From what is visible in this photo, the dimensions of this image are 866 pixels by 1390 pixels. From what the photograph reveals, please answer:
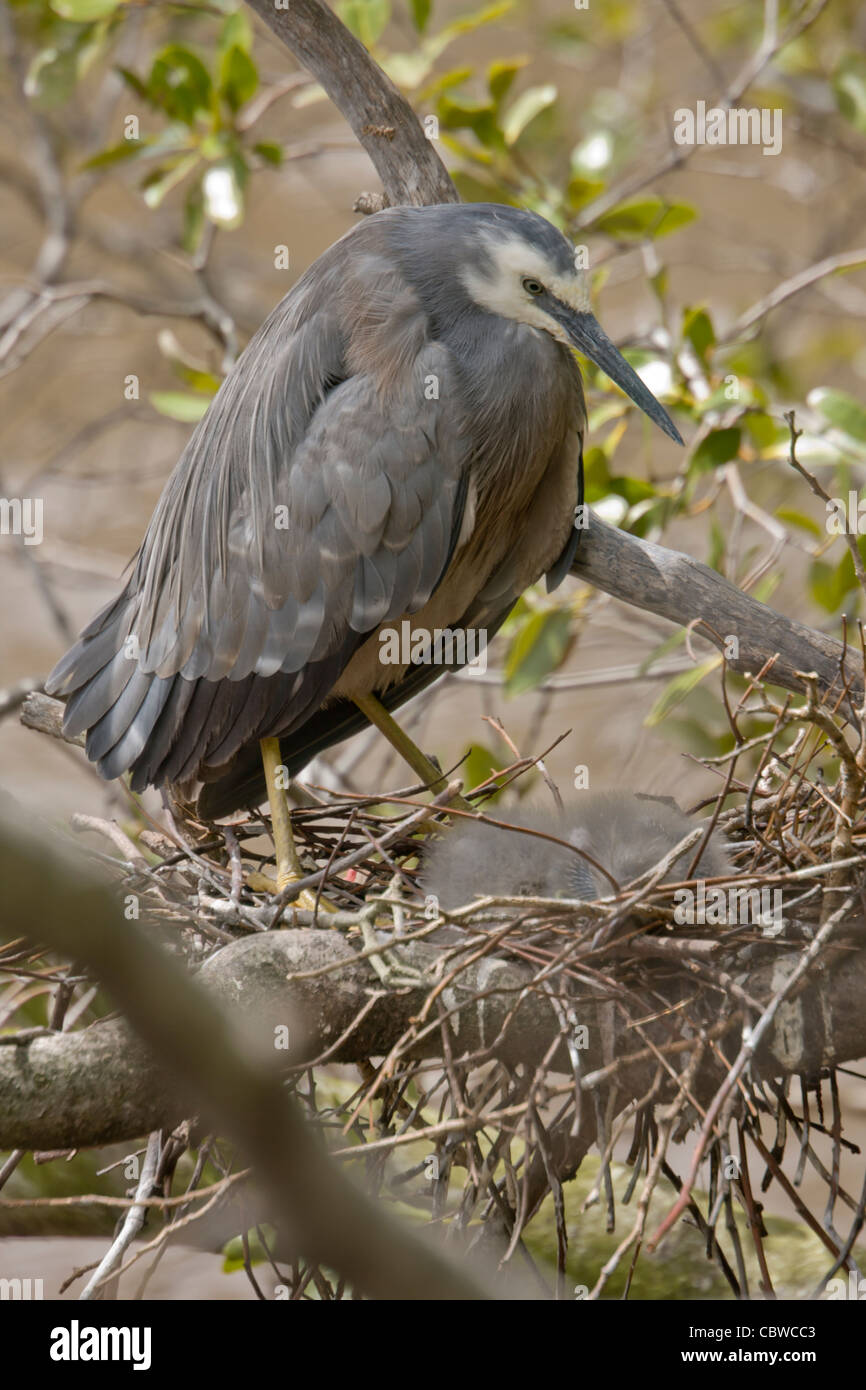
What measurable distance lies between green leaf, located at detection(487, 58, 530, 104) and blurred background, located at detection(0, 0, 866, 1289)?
1 centimetres

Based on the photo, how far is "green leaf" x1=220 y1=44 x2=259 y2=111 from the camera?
301cm

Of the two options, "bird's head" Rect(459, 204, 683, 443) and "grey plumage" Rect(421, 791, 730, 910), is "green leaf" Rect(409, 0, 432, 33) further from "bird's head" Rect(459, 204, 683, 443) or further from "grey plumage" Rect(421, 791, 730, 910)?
"grey plumage" Rect(421, 791, 730, 910)

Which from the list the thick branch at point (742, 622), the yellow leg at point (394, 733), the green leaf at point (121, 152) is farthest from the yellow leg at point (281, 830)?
the green leaf at point (121, 152)

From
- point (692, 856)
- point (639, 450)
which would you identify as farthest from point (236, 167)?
point (639, 450)

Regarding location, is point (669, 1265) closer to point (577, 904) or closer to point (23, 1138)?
point (577, 904)

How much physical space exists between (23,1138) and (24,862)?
866mm

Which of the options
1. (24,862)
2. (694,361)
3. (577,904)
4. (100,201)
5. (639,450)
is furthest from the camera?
(100,201)

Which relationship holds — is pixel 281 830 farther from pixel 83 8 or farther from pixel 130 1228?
pixel 83 8

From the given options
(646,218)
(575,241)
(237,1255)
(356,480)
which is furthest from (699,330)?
(237,1255)

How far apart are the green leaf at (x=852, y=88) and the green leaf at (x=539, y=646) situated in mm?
1351

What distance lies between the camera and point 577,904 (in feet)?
5.57

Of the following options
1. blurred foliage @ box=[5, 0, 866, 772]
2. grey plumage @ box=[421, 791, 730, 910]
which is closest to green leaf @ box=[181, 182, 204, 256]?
blurred foliage @ box=[5, 0, 866, 772]

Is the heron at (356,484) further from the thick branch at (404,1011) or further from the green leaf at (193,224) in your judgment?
the green leaf at (193,224)

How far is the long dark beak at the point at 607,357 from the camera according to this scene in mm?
2262
